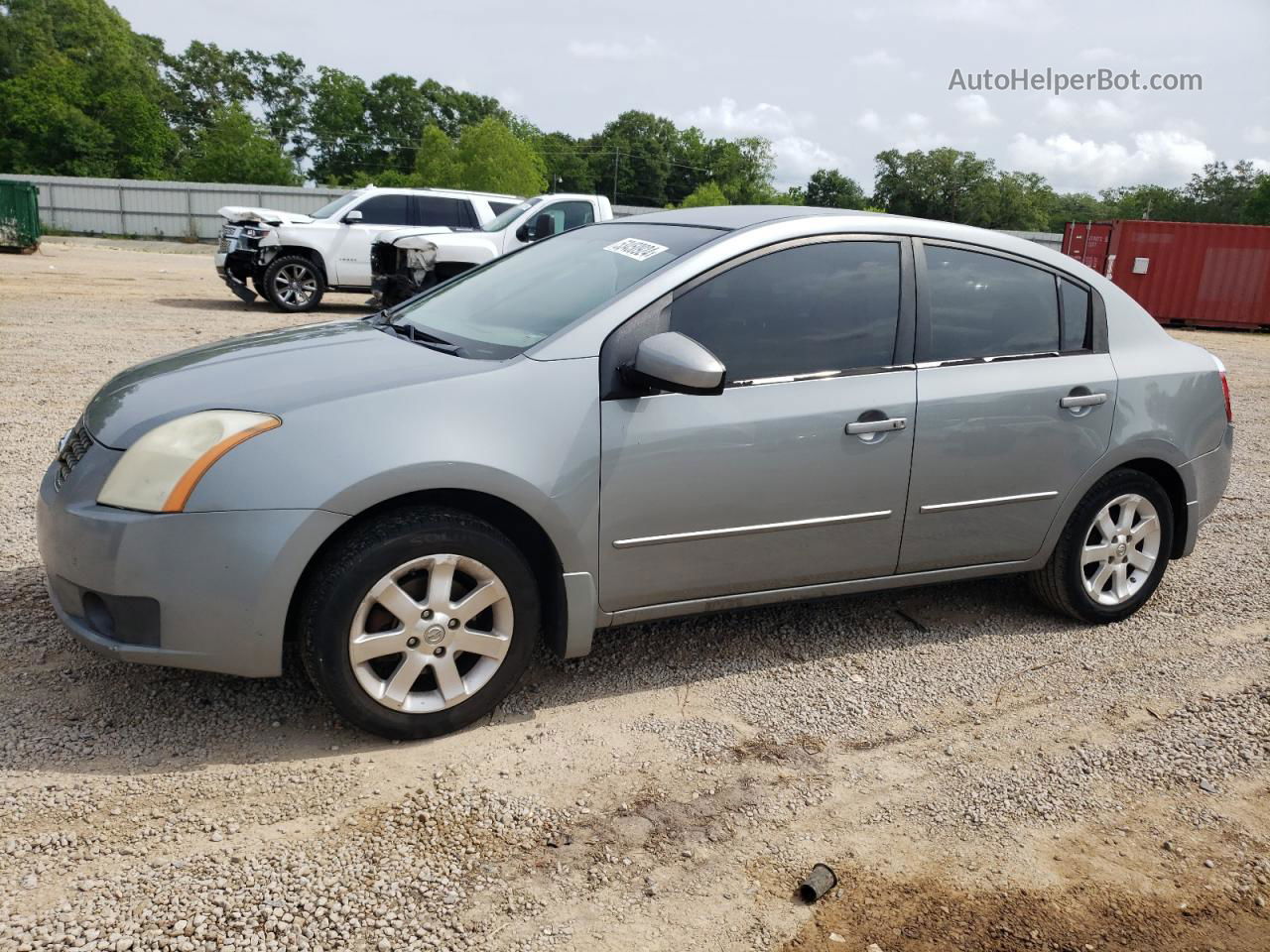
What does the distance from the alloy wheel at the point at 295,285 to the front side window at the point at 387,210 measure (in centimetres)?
129

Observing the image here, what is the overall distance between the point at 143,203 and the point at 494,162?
19.4m

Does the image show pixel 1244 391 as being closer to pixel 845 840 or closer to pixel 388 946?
pixel 845 840

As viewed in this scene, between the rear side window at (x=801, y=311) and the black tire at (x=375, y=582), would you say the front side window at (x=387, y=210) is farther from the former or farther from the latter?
the black tire at (x=375, y=582)

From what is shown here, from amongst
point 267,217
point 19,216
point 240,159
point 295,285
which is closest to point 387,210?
point 267,217

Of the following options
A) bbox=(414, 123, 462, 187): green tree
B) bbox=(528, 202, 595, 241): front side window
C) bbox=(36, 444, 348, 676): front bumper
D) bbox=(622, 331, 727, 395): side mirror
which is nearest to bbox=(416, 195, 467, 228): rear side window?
bbox=(528, 202, 595, 241): front side window

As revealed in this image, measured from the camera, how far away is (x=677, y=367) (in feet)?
10.4

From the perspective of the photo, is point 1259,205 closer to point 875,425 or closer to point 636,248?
point 875,425

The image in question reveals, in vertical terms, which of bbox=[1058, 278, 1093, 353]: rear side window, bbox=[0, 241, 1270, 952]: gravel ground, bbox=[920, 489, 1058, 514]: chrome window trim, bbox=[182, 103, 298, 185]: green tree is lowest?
bbox=[0, 241, 1270, 952]: gravel ground

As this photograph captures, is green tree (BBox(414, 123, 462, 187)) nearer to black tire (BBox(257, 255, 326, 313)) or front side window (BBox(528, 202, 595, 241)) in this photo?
front side window (BBox(528, 202, 595, 241))

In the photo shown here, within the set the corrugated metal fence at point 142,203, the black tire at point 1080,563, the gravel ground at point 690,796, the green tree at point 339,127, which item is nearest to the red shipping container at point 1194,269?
the black tire at point 1080,563

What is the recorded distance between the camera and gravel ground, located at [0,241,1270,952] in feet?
8.09

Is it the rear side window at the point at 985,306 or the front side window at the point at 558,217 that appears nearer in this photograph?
the rear side window at the point at 985,306

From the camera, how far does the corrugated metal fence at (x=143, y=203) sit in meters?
41.6

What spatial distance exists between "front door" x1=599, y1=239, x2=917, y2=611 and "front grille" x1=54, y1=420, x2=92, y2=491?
5.17 feet
